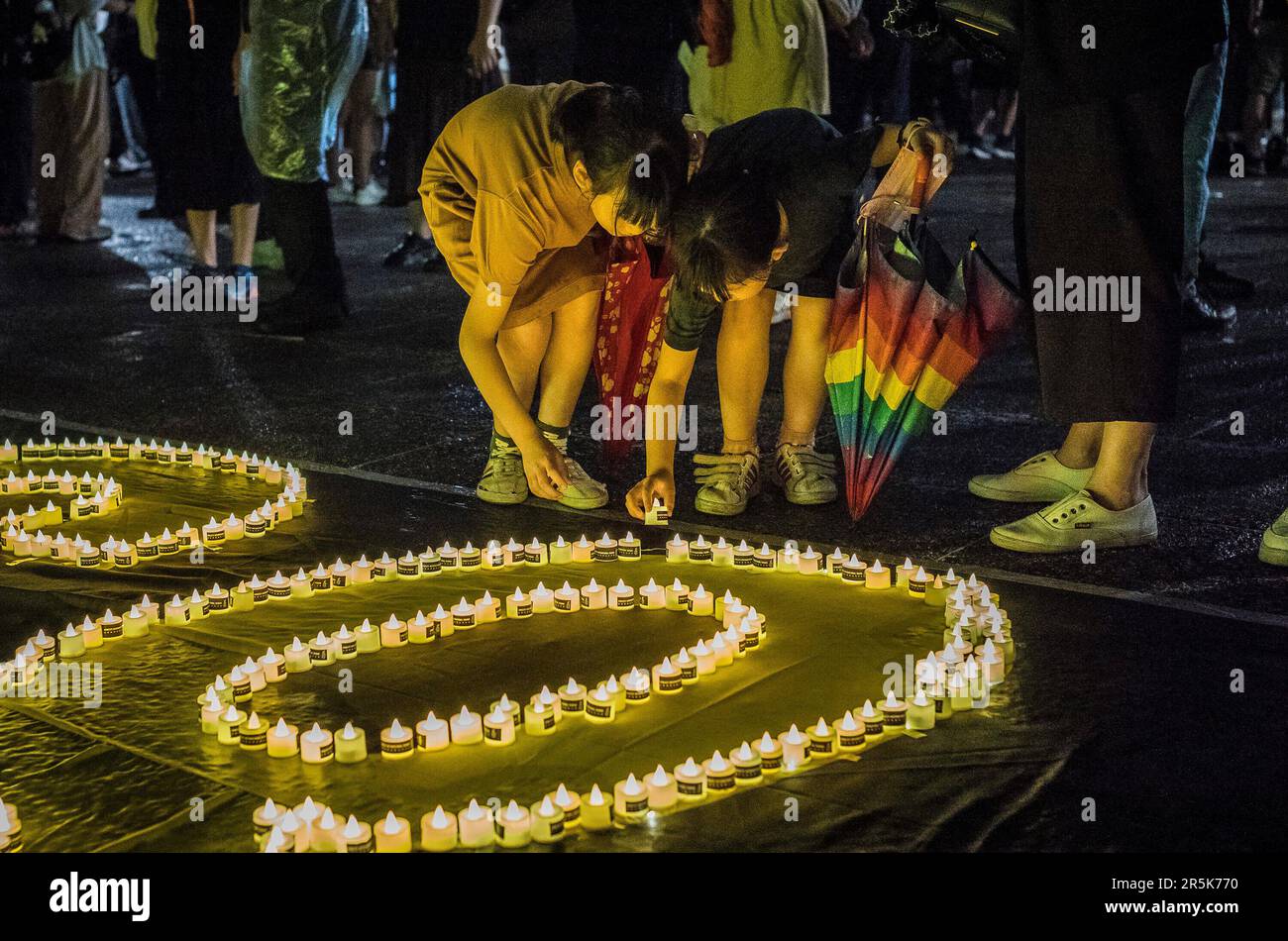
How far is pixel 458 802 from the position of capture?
8.82 feet

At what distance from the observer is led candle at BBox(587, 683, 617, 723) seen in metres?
3.04

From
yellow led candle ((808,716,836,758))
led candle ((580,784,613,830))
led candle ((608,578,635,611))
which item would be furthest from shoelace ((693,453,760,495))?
led candle ((580,784,613,830))

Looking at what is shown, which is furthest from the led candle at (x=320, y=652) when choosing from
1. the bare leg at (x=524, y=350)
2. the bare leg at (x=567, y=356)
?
the bare leg at (x=567, y=356)

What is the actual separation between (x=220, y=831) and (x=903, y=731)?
1220 millimetres

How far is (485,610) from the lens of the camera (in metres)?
3.64

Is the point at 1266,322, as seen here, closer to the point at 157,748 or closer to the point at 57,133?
the point at 157,748

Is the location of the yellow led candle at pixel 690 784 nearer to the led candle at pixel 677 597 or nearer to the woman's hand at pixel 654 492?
the led candle at pixel 677 597

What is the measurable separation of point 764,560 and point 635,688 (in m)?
0.91

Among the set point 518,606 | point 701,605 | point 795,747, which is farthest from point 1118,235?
point 795,747

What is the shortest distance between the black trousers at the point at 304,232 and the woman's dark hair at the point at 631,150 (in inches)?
136

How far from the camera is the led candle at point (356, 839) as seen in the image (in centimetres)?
247

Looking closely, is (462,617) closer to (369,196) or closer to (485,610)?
(485,610)

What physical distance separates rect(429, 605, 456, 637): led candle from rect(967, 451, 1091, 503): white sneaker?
5.81 ft
